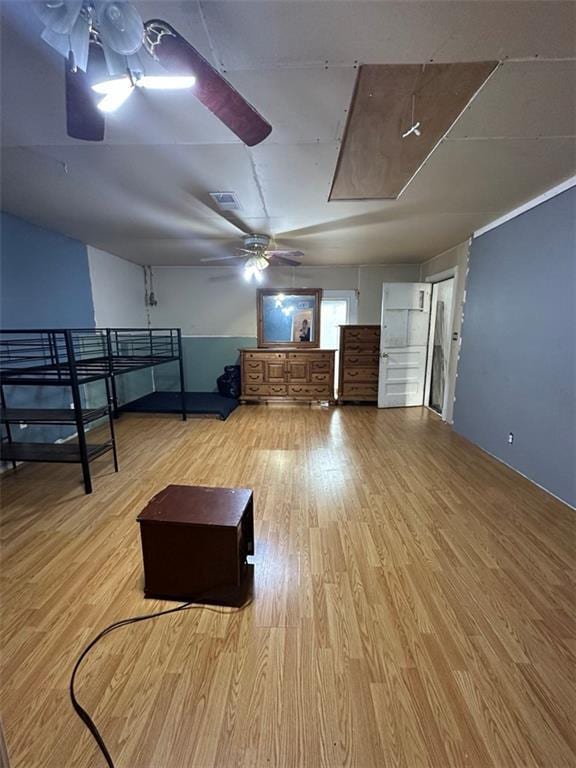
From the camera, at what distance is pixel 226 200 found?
247 centimetres

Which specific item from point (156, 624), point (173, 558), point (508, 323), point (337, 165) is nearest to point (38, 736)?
point (156, 624)

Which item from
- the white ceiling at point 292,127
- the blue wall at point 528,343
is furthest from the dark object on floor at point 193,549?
the blue wall at point 528,343

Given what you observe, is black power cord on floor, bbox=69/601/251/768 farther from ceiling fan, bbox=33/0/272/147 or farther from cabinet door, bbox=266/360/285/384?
cabinet door, bbox=266/360/285/384

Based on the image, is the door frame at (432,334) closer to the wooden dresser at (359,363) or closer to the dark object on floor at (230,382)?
the wooden dresser at (359,363)

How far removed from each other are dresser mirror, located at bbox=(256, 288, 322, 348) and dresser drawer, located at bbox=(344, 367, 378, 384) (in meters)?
0.74

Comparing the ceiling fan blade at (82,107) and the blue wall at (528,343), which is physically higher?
the ceiling fan blade at (82,107)

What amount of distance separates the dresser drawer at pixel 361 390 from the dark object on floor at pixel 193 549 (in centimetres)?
378

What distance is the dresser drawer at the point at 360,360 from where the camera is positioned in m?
4.96

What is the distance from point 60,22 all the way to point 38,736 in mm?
2132

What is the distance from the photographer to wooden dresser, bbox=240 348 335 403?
4906 millimetres

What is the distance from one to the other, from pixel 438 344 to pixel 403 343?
0.66m

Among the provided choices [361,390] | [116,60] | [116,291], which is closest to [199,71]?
[116,60]

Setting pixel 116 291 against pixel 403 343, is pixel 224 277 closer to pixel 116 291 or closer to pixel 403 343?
pixel 116 291

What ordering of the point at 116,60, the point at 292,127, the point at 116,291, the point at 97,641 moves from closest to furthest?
the point at 116,60
the point at 97,641
the point at 292,127
the point at 116,291
